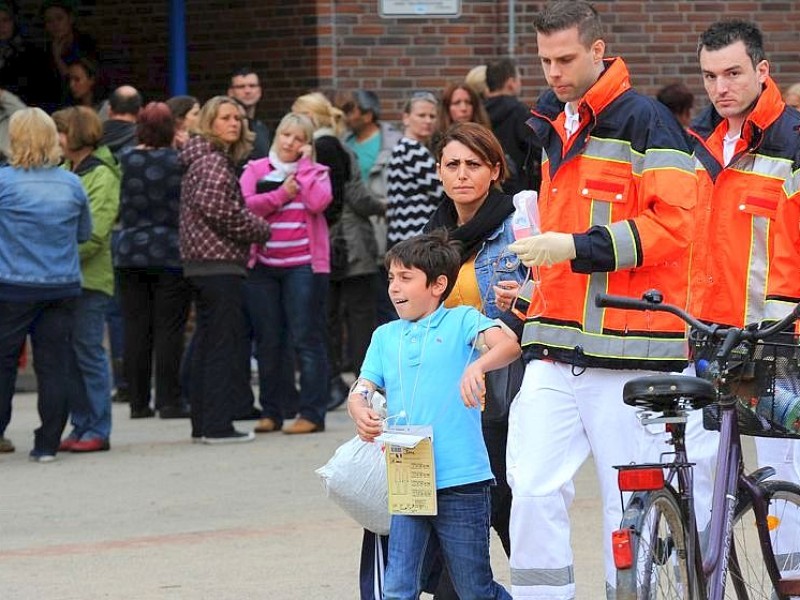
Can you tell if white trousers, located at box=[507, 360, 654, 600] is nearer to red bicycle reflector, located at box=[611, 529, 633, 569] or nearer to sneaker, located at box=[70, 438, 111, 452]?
red bicycle reflector, located at box=[611, 529, 633, 569]

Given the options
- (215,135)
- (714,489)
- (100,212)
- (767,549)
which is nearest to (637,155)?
(714,489)

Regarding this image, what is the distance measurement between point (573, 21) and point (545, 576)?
163 cm

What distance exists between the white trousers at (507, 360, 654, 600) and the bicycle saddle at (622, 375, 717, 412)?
2.20 feet

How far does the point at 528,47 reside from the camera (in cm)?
1334

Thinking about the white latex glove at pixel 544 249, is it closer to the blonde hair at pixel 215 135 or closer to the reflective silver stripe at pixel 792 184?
the reflective silver stripe at pixel 792 184

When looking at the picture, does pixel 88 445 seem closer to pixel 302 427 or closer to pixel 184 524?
pixel 302 427

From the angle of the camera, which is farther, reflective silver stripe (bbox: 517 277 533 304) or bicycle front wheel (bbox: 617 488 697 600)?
reflective silver stripe (bbox: 517 277 533 304)

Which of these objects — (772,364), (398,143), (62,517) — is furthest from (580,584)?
(398,143)

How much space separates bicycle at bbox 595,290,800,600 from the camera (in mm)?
4500

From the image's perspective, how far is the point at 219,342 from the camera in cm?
991

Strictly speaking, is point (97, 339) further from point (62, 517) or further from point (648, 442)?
point (648, 442)

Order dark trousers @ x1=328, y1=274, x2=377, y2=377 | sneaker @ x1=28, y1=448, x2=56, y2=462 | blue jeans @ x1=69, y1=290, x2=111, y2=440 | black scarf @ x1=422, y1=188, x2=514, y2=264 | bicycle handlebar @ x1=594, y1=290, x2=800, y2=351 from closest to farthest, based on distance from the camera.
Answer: bicycle handlebar @ x1=594, y1=290, x2=800, y2=351 < black scarf @ x1=422, y1=188, x2=514, y2=264 < sneaker @ x1=28, y1=448, x2=56, y2=462 < blue jeans @ x1=69, y1=290, x2=111, y2=440 < dark trousers @ x1=328, y1=274, x2=377, y2=377

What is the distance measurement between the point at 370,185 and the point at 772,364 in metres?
6.75

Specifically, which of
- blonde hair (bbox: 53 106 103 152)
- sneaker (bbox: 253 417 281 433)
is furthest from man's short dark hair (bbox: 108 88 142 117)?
sneaker (bbox: 253 417 281 433)
